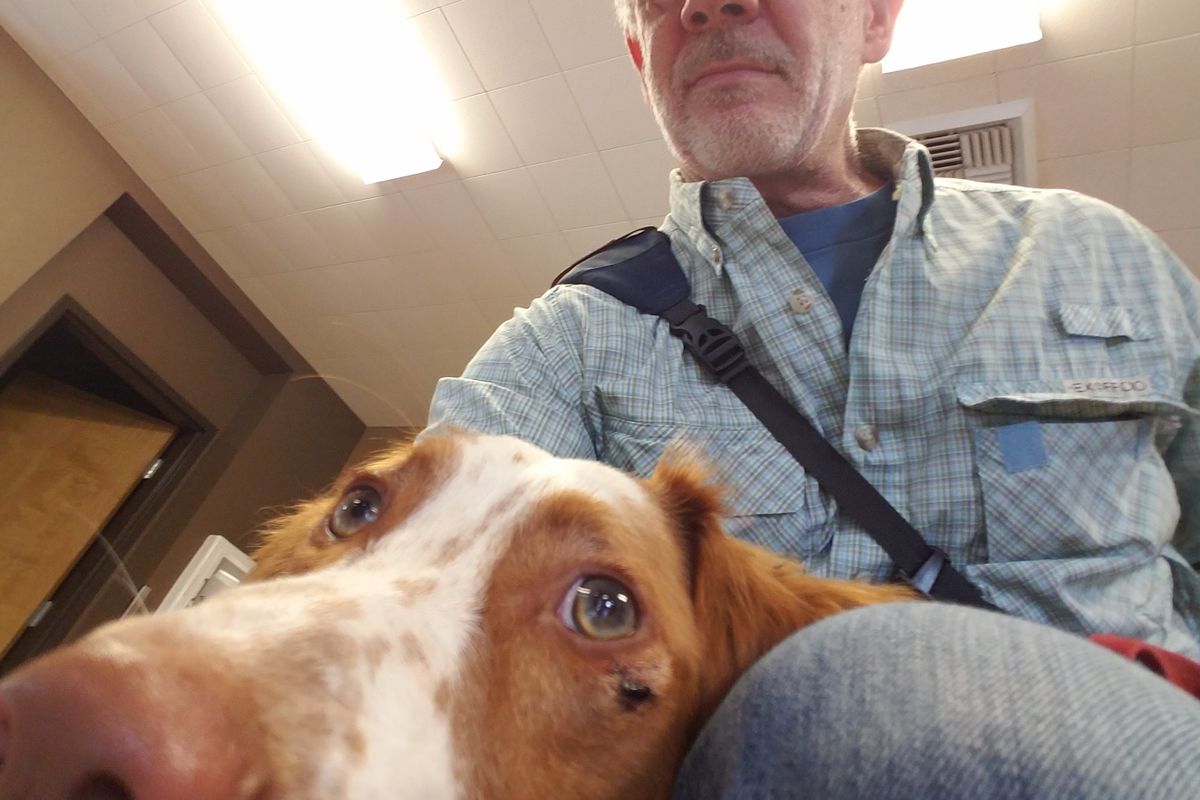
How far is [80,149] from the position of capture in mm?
Result: 3408

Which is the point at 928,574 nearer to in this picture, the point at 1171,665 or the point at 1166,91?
the point at 1171,665

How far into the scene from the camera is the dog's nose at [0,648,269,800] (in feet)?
1.15

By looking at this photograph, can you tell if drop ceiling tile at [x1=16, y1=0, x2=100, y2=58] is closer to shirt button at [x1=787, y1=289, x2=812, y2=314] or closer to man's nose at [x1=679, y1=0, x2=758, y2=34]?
man's nose at [x1=679, y1=0, x2=758, y2=34]

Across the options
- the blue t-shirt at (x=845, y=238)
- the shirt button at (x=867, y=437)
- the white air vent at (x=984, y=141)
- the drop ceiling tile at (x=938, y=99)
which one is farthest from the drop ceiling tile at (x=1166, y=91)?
the shirt button at (x=867, y=437)

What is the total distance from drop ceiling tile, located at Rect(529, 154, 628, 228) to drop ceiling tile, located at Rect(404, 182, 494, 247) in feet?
1.35

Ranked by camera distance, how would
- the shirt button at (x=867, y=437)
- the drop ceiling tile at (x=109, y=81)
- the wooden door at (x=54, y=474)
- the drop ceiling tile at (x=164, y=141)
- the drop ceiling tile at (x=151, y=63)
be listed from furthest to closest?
the drop ceiling tile at (x=164, y=141)
the wooden door at (x=54, y=474)
the drop ceiling tile at (x=109, y=81)
the drop ceiling tile at (x=151, y=63)
the shirt button at (x=867, y=437)

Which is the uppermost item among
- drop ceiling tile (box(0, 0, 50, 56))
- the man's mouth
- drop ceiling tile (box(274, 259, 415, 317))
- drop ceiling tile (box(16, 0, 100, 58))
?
drop ceiling tile (box(16, 0, 100, 58))

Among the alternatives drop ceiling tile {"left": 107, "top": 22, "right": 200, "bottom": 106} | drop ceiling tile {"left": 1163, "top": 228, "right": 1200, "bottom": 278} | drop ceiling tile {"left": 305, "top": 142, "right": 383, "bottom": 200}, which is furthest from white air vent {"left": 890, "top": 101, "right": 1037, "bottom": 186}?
drop ceiling tile {"left": 107, "top": 22, "right": 200, "bottom": 106}

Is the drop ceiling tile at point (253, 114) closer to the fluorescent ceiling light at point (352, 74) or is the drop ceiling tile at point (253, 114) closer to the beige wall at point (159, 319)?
the fluorescent ceiling light at point (352, 74)

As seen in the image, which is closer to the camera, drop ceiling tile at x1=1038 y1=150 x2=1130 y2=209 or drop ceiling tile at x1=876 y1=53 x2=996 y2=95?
drop ceiling tile at x1=876 y1=53 x2=996 y2=95

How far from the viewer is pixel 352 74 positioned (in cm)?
273

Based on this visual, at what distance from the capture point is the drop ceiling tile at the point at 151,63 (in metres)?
2.99

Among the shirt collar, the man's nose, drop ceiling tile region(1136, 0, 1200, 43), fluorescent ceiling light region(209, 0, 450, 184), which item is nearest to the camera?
the shirt collar

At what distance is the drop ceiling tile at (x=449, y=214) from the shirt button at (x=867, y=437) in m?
2.48
